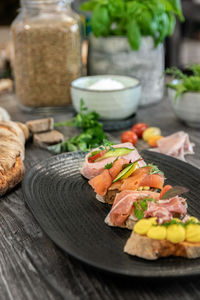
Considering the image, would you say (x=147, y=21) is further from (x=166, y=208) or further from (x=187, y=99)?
(x=166, y=208)

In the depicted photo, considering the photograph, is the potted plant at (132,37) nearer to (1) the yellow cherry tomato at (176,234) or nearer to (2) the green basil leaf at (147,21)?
(2) the green basil leaf at (147,21)

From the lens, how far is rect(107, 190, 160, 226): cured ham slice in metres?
0.97

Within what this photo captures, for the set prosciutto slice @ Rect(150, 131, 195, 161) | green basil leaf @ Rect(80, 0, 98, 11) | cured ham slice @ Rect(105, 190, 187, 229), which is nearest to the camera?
cured ham slice @ Rect(105, 190, 187, 229)

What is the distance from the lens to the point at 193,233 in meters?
0.84

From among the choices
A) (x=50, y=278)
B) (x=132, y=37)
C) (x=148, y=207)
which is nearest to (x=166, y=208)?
(x=148, y=207)

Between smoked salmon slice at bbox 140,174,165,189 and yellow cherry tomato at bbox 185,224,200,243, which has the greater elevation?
yellow cherry tomato at bbox 185,224,200,243

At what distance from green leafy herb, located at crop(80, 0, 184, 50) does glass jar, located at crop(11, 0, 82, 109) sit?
12 centimetres

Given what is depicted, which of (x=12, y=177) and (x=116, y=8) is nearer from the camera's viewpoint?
(x=12, y=177)

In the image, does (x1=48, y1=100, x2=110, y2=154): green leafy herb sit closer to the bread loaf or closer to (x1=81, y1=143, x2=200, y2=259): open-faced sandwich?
the bread loaf

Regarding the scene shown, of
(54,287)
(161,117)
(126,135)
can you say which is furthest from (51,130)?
(54,287)

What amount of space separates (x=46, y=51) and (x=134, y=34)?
403 millimetres

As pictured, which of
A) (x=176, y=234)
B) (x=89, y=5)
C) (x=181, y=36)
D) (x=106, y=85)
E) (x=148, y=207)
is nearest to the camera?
(x=176, y=234)

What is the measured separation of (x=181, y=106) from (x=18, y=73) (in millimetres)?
779

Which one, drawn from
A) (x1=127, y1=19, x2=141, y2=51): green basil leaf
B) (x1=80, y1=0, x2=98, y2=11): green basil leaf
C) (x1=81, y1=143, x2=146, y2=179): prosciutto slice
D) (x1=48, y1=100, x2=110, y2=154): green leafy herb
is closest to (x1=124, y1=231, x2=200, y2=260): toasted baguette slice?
(x1=81, y1=143, x2=146, y2=179): prosciutto slice
